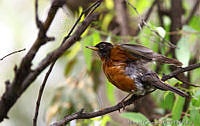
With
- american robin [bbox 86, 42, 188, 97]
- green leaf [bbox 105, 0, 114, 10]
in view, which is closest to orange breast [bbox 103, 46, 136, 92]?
american robin [bbox 86, 42, 188, 97]

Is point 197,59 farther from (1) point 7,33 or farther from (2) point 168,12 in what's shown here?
(1) point 7,33

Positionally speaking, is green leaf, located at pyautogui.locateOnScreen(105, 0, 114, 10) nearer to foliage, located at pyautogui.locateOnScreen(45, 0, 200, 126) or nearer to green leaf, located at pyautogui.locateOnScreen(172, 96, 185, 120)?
foliage, located at pyautogui.locateOnScreen(45, 0, 200, 126)

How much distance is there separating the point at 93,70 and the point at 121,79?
4.03 ft

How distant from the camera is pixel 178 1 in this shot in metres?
2.99

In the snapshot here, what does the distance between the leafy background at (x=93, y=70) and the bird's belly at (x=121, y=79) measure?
22 centimetres

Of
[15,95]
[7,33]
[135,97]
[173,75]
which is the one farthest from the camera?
[7,33]

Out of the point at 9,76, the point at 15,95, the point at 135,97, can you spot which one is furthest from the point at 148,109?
the point at 15,95

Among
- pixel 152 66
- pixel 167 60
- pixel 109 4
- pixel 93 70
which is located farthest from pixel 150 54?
pixel 109 4

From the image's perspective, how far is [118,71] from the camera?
Result: 1871mm

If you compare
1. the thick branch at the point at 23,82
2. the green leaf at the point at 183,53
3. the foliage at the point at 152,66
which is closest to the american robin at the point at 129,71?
the foliage at the point at 152,66

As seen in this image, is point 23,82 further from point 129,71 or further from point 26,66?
point 129,71

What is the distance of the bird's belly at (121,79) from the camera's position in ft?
6.04

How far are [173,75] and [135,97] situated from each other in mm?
450

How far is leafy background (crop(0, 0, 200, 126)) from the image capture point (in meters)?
1.89
